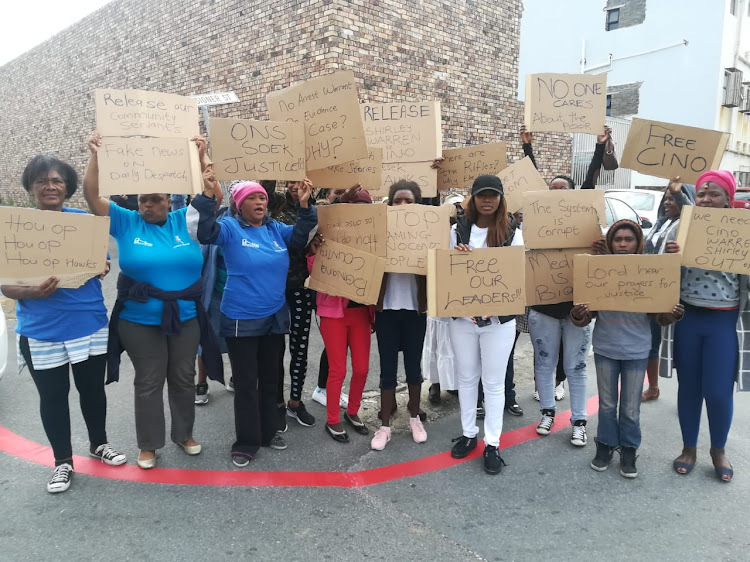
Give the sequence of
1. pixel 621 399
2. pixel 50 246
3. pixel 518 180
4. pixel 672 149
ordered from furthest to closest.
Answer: pixel 518 180
pixel 672 149
pixel 621 399
pixel 50 246

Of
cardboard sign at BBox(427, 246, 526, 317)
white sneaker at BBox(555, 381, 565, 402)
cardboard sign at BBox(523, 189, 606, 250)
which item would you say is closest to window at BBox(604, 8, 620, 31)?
white sneaker at BBox(555, 381, 565, 402)

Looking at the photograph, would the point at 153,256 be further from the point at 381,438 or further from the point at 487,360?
the point at 487,360

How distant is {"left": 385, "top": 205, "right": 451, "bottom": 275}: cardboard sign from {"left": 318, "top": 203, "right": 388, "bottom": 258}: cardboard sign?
72 millimetres

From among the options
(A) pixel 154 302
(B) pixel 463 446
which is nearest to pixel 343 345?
(B) pixel 463 446

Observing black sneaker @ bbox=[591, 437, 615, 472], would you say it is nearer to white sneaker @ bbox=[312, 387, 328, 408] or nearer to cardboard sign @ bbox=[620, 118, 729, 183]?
cardboard sign @ bbox=[620, 118, 729, 183]

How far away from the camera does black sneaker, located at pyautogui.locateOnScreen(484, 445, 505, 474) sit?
3240mm

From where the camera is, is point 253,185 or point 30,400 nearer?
point 253,185

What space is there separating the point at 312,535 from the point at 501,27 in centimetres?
1183

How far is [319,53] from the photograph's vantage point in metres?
8.98

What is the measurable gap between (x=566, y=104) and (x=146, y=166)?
3053mm

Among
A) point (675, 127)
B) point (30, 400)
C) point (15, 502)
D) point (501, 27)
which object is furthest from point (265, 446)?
point (501, 27)

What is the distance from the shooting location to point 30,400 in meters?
4.40

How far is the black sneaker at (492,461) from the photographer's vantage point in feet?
10.6

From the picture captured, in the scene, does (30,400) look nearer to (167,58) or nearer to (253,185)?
(253,185)
